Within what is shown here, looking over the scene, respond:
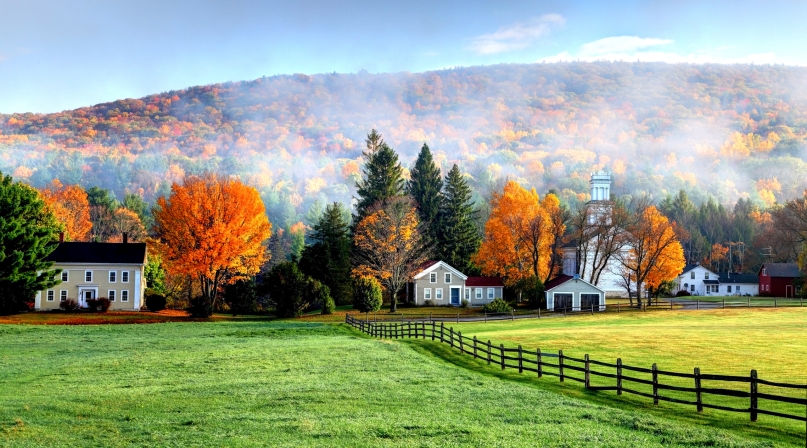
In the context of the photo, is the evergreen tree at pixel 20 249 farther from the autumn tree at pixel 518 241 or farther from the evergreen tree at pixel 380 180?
the autumn tree at pixel 518 241

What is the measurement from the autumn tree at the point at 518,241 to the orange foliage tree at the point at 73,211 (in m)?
55.6

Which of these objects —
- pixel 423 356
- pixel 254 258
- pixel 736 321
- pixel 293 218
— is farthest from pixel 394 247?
pixel 293 218

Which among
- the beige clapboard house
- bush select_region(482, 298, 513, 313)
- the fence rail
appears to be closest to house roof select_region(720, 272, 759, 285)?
bush select_region(482, 298, 513, 313)

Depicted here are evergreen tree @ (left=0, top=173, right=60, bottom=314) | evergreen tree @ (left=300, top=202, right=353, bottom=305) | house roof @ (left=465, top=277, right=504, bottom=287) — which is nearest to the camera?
evergreen tree @ (left=0, top=173, right=60, bottom=314)

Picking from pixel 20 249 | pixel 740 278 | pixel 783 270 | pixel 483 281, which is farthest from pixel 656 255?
pixel 20 249

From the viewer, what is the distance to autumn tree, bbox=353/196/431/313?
85688mm

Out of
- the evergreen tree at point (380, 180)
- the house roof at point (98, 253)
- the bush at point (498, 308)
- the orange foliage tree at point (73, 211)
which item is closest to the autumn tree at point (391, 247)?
the bush at point (498, 308)

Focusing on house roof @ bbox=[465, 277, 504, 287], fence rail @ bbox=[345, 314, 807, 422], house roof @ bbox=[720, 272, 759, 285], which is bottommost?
fence rail @ bbox=[345, 314, 807, 422]

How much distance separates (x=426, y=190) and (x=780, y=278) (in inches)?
2084

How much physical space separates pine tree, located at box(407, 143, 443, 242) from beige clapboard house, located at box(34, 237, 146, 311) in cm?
3961

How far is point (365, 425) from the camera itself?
1878 cm

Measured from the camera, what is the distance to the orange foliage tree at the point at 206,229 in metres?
73.1

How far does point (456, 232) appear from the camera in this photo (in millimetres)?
102562

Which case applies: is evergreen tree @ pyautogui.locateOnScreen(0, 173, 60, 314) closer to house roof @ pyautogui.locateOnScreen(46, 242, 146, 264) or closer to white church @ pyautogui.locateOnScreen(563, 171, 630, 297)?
house roof @ pyautogui.locateOnScreen(46, 242, 146, 264)
